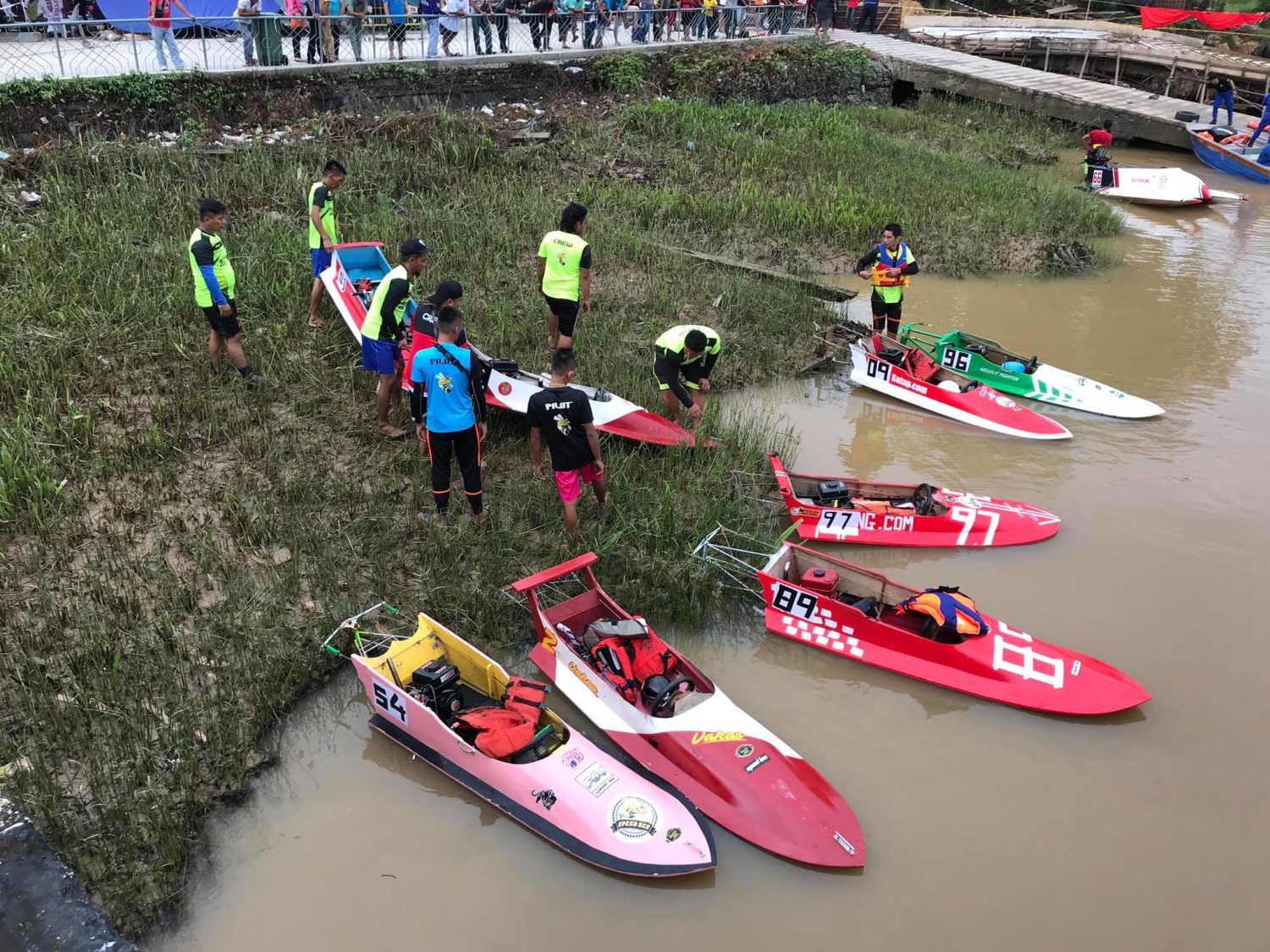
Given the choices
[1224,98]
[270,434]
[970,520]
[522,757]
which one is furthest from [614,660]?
[1224,98]

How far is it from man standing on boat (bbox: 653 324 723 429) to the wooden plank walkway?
19.9 metres

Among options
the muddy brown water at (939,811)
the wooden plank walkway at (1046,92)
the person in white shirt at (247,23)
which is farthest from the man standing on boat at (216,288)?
the wooden plank walkway at (1046,92)

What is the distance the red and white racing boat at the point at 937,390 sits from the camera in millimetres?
10031

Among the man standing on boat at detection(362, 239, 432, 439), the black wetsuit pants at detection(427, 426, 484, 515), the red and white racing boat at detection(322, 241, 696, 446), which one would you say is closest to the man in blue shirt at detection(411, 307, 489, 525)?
the black wetsuit pants at detection(427, 426, 484, 515)

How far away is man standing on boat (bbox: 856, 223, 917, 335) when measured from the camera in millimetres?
10508

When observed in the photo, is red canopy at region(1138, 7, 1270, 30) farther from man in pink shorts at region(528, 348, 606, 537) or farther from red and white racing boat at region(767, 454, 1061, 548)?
man in pink shorts at region(528, 348, 606, 537)

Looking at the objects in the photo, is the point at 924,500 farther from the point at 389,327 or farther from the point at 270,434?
the point at 270,434

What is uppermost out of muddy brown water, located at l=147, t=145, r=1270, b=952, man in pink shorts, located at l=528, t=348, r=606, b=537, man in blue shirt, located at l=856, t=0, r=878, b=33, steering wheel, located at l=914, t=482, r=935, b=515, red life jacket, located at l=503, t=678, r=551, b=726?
man in blue shirt, located at l=856, t=0, r=878, b=33

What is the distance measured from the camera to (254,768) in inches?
223

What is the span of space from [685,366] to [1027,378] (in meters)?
4.67

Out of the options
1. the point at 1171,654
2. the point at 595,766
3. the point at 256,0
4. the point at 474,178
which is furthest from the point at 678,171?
the point at 595,766

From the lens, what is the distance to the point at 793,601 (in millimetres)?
6879

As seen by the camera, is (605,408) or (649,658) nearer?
(649,658)

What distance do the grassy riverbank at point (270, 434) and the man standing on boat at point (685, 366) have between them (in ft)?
1.03
